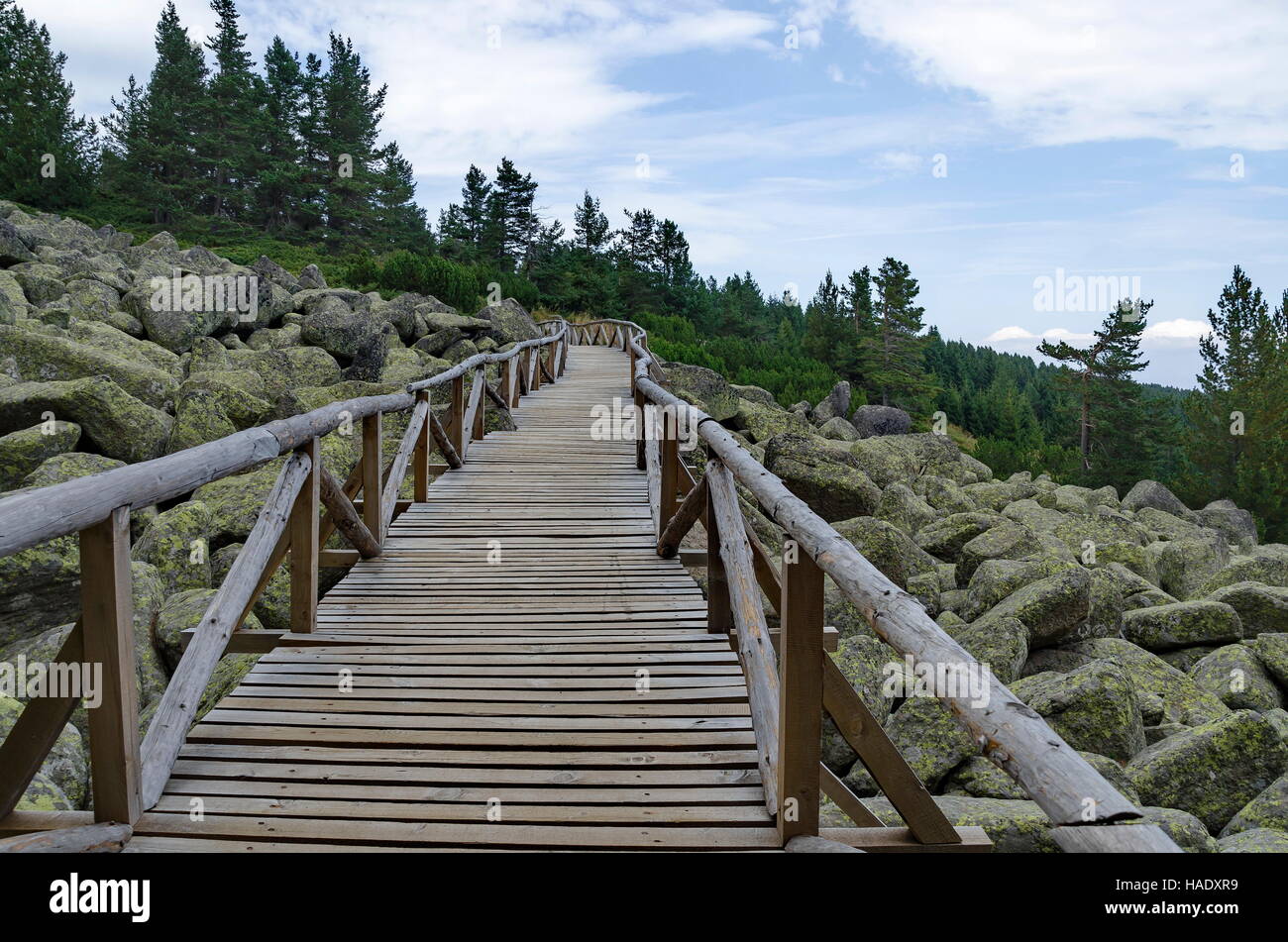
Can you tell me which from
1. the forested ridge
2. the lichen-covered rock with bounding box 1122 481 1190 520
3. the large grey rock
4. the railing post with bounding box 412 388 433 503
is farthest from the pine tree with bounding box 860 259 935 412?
the railing post with bounding box 412 388 433 503

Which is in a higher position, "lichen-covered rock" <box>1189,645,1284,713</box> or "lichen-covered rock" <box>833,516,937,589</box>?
"lichen-covered rock" <box>833,516,937,589</box>

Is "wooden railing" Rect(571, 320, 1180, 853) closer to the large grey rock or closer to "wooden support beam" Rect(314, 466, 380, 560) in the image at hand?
"wooden support beam" Rect(314, 466, 380, 560)

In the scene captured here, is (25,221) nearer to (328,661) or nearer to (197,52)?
(328,661)

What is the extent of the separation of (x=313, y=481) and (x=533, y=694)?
1.68 m

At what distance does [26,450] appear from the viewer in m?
8.04

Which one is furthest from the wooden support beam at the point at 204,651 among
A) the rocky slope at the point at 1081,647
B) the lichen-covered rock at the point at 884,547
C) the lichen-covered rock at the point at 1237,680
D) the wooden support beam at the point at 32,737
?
the lichen-covered rock at the point at 1237,680

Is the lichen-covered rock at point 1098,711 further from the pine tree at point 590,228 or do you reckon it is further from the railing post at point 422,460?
the pine tree at point 590,228

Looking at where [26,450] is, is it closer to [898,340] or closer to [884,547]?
[884,547]

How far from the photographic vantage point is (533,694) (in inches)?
159

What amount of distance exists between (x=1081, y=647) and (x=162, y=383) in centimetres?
1085

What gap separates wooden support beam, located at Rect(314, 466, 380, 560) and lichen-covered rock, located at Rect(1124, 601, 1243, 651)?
25.8 feet

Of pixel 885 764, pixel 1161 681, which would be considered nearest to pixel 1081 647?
pixel 1161 681

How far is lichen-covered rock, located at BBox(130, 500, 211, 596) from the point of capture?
6945 mm
